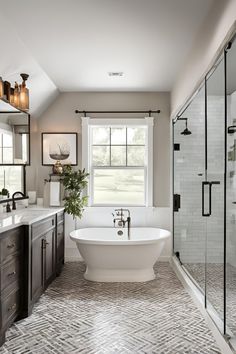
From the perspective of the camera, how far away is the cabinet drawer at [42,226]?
134 inches

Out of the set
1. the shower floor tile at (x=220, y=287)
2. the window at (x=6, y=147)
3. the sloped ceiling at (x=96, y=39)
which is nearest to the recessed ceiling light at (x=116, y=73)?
the sloped ceiling at (x=96, y=39)

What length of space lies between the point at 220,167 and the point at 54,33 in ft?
6.53

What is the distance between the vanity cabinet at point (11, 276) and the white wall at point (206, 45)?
2.16 metres

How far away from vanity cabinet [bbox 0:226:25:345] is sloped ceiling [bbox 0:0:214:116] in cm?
175

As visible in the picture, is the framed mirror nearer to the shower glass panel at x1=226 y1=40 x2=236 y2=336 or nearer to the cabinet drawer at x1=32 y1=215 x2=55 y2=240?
the cabinet drawer at x1=32 y1=215 x2=55 y2=240

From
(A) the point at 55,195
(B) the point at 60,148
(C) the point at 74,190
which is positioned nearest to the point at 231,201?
(C) the point at 74,190

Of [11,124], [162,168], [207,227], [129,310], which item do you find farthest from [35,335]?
[162,168]

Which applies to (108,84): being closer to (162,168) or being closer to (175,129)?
(175,129)

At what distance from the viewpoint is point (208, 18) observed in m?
2.97

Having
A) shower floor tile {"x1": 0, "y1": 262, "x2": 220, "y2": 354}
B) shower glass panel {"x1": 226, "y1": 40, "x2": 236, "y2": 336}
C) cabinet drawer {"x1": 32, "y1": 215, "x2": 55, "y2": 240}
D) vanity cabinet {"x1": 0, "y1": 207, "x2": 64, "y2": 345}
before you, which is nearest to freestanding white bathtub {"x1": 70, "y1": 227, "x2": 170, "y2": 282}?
shower floor tile {"x1": 0, "y1": 262, "x2": 220, "y2": 354}

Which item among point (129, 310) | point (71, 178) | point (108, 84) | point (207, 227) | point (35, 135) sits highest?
point (108, 84)

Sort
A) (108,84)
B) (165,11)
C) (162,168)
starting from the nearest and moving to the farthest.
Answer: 1. (165,11)
2. (108,84)
3. (162,168)

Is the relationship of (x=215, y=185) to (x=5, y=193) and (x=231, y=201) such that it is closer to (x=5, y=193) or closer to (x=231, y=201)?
(x=231, y=201)

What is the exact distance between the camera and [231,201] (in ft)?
8.38
